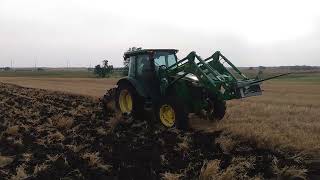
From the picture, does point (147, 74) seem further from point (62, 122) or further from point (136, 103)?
point (62, 122)

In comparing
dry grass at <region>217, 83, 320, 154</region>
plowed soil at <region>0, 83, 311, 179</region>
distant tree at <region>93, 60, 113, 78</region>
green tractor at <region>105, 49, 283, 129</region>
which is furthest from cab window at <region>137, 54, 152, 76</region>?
distant tree at <region>93, 60, 113, 78</region>

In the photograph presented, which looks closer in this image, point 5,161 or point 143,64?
point 5,161

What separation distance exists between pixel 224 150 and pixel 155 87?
13.8ft

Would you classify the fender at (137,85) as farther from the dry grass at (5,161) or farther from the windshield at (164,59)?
the dry grass at (5,161)

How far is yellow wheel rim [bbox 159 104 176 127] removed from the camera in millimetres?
11211

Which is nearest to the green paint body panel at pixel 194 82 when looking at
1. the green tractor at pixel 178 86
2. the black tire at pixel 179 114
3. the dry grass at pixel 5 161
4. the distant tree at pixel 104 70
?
the green tractor at pixel 178 86

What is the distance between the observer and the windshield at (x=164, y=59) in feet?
40.7

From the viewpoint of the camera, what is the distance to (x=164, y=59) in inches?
493

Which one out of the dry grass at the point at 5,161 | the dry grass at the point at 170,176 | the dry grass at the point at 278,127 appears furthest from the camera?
the dry grass at the point at 278,127

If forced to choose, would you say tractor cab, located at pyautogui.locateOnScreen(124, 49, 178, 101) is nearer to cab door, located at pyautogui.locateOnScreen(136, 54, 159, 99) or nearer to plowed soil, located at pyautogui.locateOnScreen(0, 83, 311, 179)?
cab door, located at pyautogui.locateOnScreen(136, 54, 159, 99)

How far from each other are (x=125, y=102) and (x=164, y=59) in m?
2.16

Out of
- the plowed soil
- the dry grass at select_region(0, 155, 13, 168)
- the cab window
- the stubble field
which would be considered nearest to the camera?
the plowed soil

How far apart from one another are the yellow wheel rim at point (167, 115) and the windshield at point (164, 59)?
61.0 inches

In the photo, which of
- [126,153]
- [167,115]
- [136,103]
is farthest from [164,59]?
[126,153]
